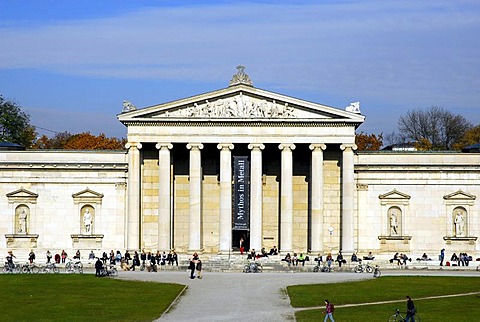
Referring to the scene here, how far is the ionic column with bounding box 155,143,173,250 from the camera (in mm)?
95188

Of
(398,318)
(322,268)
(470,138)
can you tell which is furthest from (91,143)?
(398,318)

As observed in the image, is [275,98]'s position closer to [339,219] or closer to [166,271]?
[339,219]

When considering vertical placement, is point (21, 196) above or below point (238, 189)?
below

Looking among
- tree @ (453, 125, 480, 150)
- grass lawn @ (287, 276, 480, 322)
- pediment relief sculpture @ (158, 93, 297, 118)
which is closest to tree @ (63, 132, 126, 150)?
tree @ (453, 125, 480, 150)

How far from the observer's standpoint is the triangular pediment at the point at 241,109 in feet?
311

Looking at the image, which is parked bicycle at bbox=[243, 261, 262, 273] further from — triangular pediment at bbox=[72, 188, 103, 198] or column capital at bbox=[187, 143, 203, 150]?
triangular pediment at bbox=[72, 188, 103, 198]

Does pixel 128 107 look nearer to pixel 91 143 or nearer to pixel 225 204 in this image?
pixel 225 204

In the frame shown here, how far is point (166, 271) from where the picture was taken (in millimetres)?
85938

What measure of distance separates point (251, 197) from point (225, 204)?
250cm

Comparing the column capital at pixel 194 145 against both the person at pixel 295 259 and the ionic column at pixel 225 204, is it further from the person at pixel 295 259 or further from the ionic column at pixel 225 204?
the person at pixel 295 259

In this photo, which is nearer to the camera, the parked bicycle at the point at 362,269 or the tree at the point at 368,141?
the parked bicycle at the point at 362,269

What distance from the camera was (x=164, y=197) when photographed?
95375 millimetres

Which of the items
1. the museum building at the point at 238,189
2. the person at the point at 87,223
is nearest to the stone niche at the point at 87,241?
the museum building at the point at 238,189

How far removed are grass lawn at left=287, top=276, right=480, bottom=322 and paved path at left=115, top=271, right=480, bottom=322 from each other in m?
1.44
